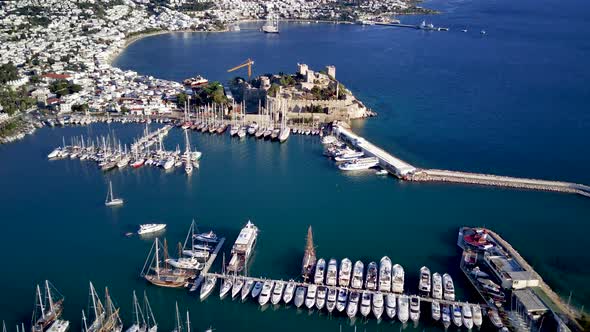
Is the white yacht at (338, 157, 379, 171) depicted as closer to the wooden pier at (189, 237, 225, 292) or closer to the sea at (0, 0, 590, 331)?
the sea at (0, 0, 590, 331)

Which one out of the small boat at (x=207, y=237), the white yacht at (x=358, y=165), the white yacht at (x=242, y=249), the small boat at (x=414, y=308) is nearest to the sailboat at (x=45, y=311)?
the small boat at (x=207, y=237)

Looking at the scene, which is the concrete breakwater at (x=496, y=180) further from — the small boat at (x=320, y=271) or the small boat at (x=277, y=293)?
the small boat at (x=277, y=293)

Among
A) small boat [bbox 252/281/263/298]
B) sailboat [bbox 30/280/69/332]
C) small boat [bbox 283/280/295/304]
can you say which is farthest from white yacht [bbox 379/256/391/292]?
sailboat [bbox 30/280/69/332]

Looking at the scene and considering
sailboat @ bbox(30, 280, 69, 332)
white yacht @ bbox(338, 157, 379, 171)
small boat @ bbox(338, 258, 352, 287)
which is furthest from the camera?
white yacht @ bbox(338, 157, 379, 171)

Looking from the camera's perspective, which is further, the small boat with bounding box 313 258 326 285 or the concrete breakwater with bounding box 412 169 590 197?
the concrete breakwater with bounding box 412 169 590 197

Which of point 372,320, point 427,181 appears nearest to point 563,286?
point 372,320
